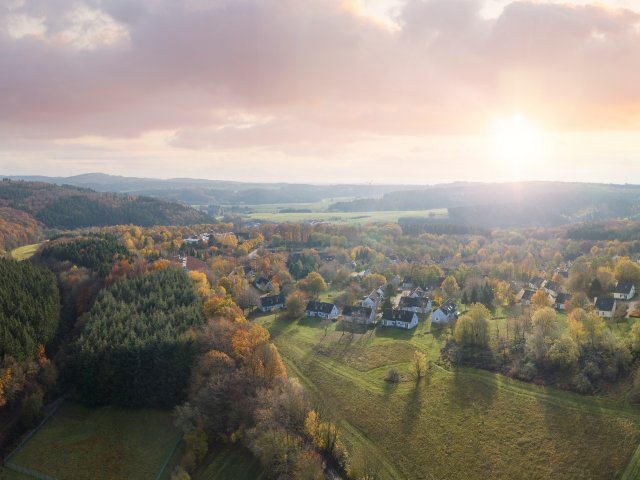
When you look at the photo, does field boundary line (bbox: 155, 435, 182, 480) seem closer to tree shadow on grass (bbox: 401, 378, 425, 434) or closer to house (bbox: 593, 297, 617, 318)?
tree shadow on grass (bbox: 401, 378, 425, 434)

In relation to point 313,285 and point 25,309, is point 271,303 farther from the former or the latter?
point 25,309

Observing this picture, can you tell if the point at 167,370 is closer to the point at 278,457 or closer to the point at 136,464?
the point at 136,464

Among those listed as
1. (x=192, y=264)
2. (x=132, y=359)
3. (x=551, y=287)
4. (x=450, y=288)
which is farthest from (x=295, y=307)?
(x=551, y=287)

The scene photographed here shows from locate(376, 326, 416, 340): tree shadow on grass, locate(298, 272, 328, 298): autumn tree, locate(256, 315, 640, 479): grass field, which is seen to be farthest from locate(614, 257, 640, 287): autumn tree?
locate(298, 272, 328, 298): autumn tree

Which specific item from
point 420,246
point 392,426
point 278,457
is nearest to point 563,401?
point 392,426

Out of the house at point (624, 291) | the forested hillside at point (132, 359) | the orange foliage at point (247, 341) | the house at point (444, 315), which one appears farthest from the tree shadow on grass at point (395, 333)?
the house at point (624, 291)

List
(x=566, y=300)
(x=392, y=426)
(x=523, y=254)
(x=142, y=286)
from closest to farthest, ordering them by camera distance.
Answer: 1. (x=392, y=426)
2. (x=142, y=286)
3. (x=566, y=300)
4. (x=523, y=254)

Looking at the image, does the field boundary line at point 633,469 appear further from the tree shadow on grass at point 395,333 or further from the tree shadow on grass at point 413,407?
the tree shadow on grass at point 395,333
